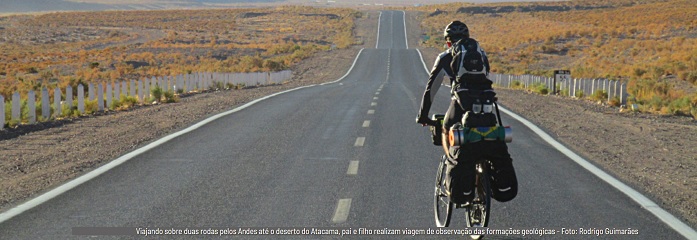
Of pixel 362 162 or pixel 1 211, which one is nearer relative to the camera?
pixel 1 211

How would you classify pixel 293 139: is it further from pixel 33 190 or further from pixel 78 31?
pixel 78 31

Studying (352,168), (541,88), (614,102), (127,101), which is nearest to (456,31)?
(352,168)

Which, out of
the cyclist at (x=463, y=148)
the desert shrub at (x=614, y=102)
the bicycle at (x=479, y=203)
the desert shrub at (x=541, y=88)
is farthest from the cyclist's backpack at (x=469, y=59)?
the desert shrub at (x=541, y=88)

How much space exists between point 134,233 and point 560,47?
8124 cm

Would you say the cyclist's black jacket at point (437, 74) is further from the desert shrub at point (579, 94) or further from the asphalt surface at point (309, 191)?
the desert shrub at point (579, 94)

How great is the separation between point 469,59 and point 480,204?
115cm

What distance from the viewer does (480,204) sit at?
7.01m

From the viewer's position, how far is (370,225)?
7898mm

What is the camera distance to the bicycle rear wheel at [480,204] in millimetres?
6840

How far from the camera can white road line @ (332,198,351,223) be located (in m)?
8.16

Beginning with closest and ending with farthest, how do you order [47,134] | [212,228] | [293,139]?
[212,228], [293,139], [47,134]

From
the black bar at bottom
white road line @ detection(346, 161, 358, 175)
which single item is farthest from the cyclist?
white road line @ detection(346, 161, 358, 175)

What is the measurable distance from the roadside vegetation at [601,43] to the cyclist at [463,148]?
56.0 ft

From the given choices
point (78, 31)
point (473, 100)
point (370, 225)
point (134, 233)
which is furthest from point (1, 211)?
point (78, 31)
